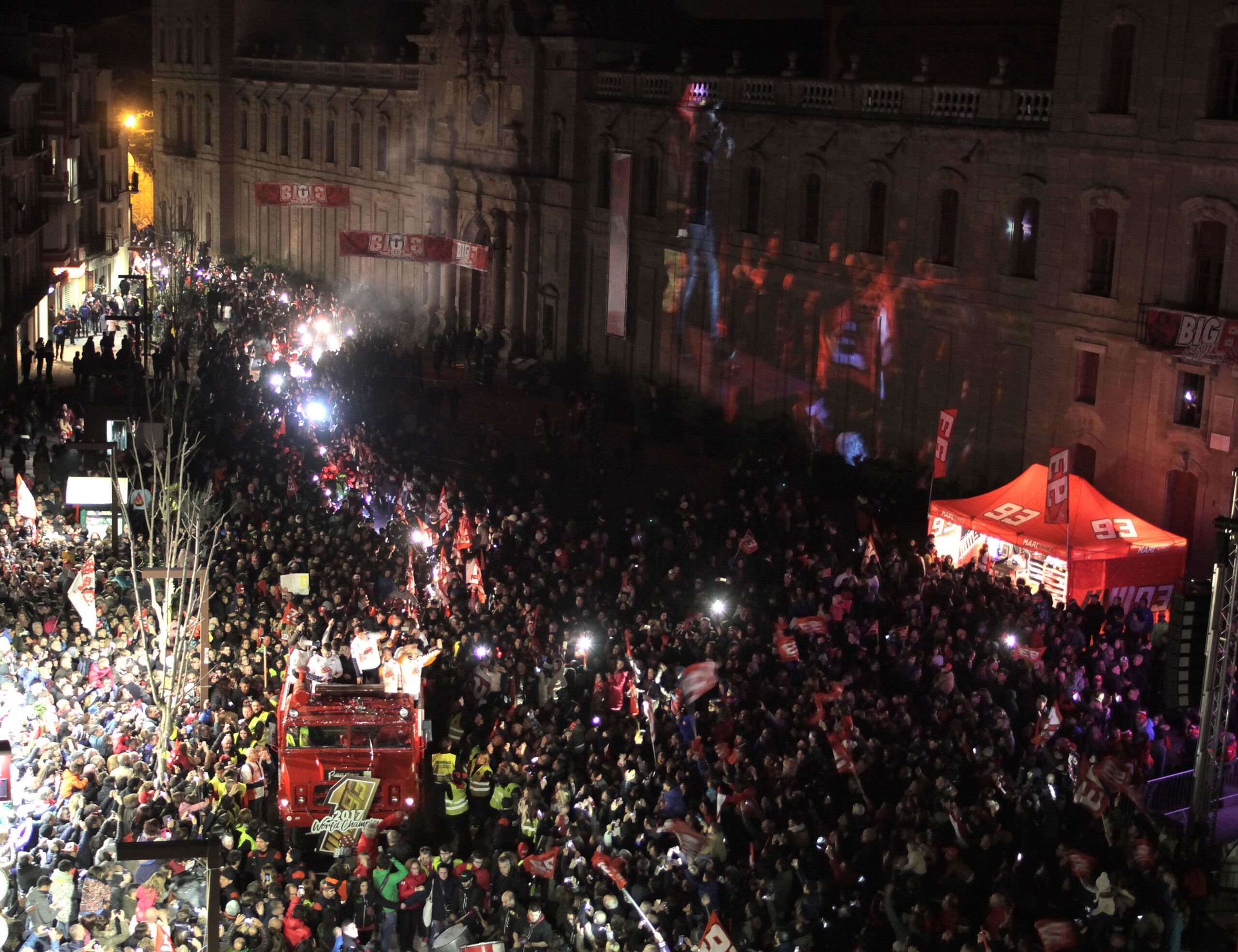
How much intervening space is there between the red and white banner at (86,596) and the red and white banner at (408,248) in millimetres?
25669

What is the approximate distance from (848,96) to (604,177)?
12.2m

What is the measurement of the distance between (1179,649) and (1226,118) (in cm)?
1489

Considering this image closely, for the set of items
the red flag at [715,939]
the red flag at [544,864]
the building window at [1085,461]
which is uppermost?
the building window at [1085,461]

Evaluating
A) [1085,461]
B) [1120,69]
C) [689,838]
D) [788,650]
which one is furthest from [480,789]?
[1120,69]

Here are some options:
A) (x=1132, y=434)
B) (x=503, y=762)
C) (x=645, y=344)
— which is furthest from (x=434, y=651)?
(x=645, y=344)

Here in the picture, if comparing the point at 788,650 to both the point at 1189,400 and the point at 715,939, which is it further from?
the point at 1189,400

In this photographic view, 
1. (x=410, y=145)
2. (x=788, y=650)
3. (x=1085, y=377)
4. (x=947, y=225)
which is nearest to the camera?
(x=788, y=650)

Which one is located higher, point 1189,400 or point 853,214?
point 853,214

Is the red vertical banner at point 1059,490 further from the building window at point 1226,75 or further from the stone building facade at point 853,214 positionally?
the building window at point 1226,75

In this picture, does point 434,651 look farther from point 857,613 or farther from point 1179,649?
point 1179,649

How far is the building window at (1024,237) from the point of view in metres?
35.8

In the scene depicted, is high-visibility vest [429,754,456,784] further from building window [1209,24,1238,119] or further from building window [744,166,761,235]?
building window [744,166,761,235]

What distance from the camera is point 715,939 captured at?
1540 centimetres

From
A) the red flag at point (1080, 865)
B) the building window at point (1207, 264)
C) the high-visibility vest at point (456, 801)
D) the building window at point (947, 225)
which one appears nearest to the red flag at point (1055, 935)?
the red flag at point (1080, 865)
